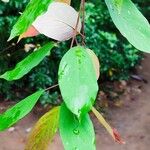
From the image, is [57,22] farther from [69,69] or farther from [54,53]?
[54,53]

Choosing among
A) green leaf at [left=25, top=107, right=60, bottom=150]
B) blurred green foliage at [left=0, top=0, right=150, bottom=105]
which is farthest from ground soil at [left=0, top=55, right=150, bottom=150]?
green leaf at [left=25, top=107, right=60, bottom=150]

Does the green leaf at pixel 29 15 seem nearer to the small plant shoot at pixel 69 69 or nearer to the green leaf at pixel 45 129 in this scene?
the small plant shoot at pixel 69 69

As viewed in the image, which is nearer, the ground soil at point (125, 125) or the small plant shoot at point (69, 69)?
the small plant shoot at point (69, 69)

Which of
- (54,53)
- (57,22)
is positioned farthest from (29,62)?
(54,53)

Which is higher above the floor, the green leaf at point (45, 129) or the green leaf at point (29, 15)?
the green leaf at point (29, 15)

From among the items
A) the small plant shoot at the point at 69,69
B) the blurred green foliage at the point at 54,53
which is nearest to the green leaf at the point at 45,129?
the small plant shoot at the point at 69,69

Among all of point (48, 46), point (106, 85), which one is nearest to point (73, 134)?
point (48, 46)
